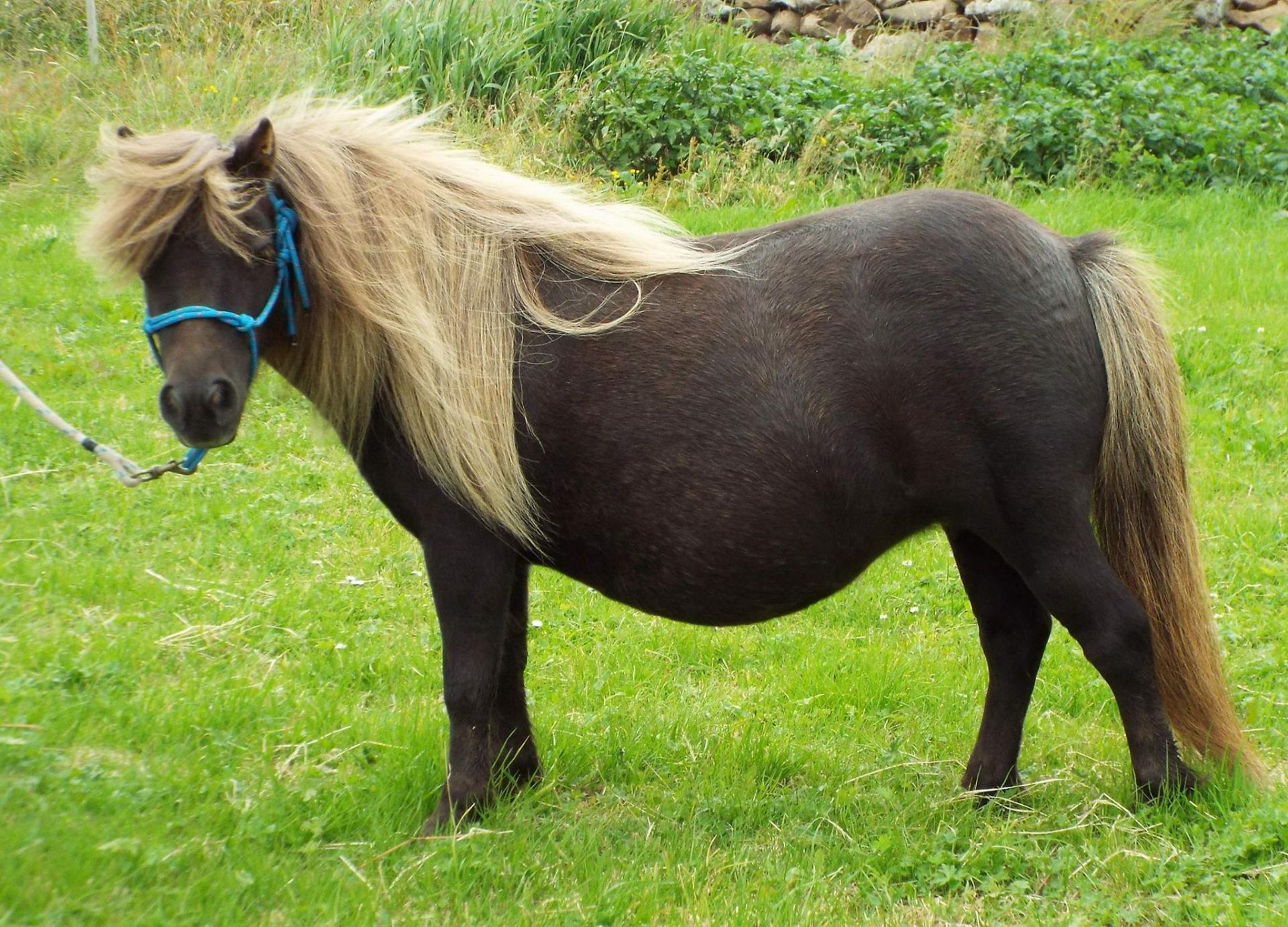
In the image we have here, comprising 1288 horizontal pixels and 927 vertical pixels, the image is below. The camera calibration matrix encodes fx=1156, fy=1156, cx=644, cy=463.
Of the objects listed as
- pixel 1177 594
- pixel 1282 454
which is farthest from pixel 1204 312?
pixel 1177 594

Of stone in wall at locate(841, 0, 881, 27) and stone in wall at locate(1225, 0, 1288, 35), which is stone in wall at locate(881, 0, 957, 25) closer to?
stone in wall at locate(841, 0, 881, 27)

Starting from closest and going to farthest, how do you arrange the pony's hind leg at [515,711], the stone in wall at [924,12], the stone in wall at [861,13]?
the pony's hind leg at [515,711] < the stone in wall at [924,12] < the stone in wall at [861,13]

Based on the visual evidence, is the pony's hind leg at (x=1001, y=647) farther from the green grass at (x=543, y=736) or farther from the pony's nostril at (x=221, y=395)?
the pony's nostril at (x=221, y=395)

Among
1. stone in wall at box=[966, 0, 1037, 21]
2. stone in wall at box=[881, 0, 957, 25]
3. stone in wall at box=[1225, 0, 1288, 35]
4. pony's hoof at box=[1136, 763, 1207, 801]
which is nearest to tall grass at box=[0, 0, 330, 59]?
stone in wall at box=[881, 0, 957, 25]

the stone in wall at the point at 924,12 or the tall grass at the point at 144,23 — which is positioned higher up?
the stone in wall at the point at 924,12

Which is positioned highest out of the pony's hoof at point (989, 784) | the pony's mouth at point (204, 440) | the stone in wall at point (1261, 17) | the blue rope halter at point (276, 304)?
the stone in wall at point (1261, 17)

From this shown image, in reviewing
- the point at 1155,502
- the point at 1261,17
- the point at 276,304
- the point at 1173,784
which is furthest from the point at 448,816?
the point at 1261,17

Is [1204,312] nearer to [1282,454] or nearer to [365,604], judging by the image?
[1282,454]

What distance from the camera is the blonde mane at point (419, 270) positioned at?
3.07 metres

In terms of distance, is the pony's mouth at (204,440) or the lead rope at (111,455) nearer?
the pony's mouth at (204,440)

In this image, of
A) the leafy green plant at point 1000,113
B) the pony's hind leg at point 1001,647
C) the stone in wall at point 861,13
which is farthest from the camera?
the stone in wall at point 861,13

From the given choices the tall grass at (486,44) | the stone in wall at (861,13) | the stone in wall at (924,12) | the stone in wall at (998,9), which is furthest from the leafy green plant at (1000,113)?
the stone in wall at (861,13)

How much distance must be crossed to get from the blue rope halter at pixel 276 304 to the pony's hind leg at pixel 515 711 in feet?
3.62

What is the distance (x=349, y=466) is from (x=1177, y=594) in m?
4.34
